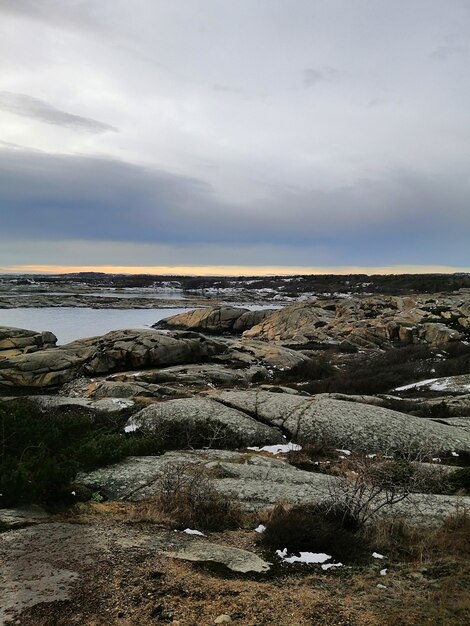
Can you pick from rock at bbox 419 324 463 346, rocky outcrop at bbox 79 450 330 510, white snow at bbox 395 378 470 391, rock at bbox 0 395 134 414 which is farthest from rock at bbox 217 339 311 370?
rocky outcrop at bbox 79 450 330 510

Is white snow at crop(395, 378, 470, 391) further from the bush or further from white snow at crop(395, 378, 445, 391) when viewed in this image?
the bush

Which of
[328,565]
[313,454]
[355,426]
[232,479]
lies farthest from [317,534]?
[355,426]

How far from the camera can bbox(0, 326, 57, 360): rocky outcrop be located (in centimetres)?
3456

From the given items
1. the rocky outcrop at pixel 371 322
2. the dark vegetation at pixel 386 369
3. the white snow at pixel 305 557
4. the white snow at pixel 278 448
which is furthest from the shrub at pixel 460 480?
the rocky outcrop at pixel 371 322

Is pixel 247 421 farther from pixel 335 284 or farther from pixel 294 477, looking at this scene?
pixel 335 284

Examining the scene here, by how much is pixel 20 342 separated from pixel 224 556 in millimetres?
34316

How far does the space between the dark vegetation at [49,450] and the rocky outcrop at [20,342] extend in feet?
79.2

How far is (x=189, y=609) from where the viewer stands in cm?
468

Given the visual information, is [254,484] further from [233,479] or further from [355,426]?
[355,426]

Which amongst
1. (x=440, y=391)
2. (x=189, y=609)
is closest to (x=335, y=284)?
(x=440, y=391)

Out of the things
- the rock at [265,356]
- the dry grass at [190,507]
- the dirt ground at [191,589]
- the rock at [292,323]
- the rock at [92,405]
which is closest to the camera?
the dirt ground at [191,589]

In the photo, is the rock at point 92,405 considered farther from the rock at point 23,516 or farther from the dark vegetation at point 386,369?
the dark vegetation at point 386,369

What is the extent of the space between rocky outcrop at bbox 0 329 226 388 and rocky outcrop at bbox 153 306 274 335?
25168mm

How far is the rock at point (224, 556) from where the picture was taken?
5.71 metres
